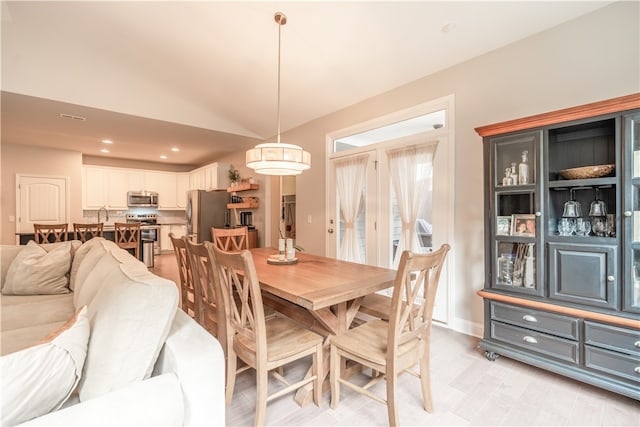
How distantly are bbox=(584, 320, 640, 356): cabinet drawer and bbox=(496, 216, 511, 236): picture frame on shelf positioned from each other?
727 mm

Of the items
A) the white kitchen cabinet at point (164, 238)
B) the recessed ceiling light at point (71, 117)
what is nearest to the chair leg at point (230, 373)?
the recessed ceiling light at point (71, 117)

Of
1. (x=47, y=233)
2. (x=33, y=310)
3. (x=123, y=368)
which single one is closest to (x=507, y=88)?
(x=123, y=368)

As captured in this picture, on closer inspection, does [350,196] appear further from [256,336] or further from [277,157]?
[256,336]

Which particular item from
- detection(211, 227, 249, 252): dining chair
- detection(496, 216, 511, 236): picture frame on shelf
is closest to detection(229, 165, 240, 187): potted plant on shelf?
detection(211, 227, 249, 252): dining chair

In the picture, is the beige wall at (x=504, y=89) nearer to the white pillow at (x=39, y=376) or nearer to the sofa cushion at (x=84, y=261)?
the white pillow at (x=39, y=376)

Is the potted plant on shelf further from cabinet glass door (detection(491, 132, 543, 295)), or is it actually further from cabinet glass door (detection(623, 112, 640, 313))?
cabinet glass door (detection(623, 112, 640, 313))

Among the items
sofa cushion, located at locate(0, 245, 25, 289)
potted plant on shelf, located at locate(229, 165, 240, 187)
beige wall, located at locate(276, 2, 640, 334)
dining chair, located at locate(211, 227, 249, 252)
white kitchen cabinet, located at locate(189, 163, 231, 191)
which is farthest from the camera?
white kitchen cabinet, located at locate(189, 163, 231, 191)

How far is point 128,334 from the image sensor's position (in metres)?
0.96

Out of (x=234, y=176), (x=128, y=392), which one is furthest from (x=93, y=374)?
(x=234, y=176)

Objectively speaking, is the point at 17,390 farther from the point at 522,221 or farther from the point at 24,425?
the point at 522,221

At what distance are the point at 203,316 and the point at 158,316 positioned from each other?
138 centimetres

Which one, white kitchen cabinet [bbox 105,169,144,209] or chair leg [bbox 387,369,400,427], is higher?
white kitchen cabinet [bbox 105,169,144,209]

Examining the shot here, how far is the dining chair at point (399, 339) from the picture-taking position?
1468 mm

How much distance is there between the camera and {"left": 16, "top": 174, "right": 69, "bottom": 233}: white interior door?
231 inches
